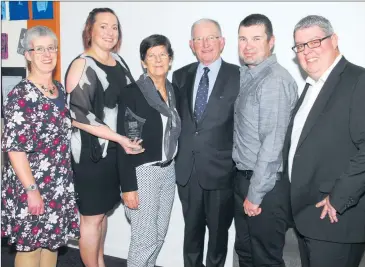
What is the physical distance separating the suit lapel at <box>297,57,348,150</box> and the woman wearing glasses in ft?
4.86

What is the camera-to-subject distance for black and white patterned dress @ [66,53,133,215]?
99.0 inches

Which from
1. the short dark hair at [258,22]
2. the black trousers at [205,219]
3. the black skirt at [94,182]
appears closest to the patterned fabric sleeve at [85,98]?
the black skirt at [94,182]

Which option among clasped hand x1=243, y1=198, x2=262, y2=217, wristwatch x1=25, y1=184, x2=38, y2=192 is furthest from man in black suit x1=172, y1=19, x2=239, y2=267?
wristwatch x1=25, y1=184, x2=38, y2=192

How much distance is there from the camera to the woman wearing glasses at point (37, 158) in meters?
2.28

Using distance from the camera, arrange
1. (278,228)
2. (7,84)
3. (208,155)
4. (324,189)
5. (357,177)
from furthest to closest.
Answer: (7,84) < (208,155) < (278,228) < (324,189) < (357,177)

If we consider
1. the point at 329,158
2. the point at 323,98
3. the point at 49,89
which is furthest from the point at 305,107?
the point at 49,89

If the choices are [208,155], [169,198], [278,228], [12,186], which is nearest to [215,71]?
[208,155]

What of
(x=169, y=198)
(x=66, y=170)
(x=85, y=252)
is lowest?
(x=85, y=252)

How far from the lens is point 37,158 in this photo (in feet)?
7.80

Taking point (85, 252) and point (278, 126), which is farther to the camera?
point (85, 252)

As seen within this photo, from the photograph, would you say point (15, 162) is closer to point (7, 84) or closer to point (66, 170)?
point (66, 170)

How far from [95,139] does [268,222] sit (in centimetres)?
126

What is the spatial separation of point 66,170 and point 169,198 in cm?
70

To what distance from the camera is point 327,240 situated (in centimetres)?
196
